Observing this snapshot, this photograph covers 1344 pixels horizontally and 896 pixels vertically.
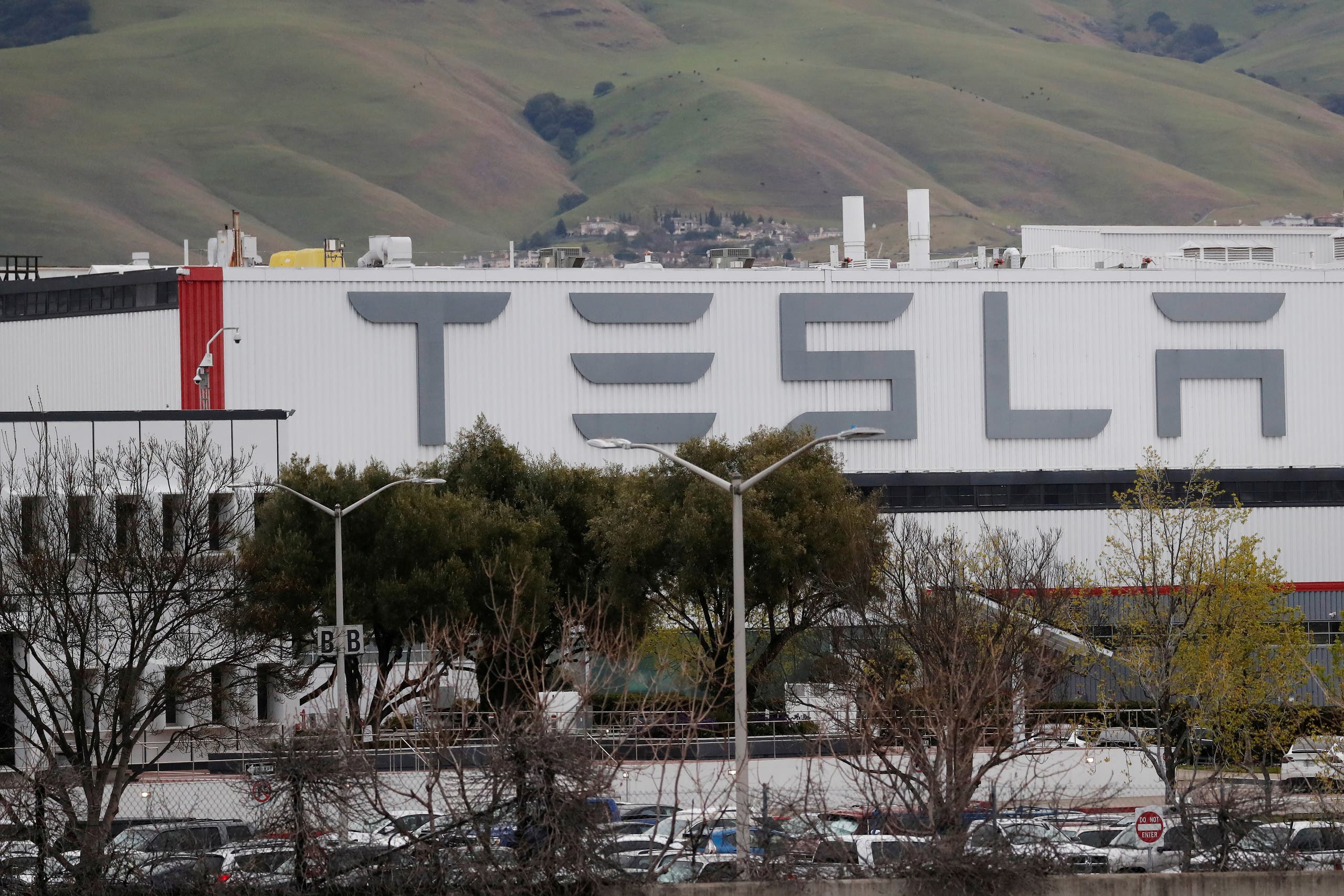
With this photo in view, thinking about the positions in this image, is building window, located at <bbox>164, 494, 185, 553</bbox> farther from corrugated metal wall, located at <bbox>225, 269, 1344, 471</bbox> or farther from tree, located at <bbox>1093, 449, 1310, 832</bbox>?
corrugated metal wall, located at <bbox>225, 269, 1344, 471</bbox>

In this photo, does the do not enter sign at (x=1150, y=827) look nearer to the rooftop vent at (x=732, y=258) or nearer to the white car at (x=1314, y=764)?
the white car at (x=1314, y=764)

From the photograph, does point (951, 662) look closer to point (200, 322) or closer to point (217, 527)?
point (217, 527)

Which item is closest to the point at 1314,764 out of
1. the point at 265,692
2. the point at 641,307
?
the point at 265,692

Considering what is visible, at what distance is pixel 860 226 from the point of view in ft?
251

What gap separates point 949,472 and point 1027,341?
270 inches

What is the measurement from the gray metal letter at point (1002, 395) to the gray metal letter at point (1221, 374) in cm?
441

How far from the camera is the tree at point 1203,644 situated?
40625 millimetres

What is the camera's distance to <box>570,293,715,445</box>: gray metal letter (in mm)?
68562

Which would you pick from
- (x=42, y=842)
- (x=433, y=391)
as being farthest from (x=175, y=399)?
(x=42, y=842)

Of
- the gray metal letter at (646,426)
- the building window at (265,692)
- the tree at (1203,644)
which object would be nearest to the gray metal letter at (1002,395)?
the gray metal letter at (646,426)

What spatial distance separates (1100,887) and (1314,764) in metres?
13.7

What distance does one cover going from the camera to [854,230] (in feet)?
251

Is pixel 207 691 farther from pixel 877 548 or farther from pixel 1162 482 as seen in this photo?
pixel 1162 482

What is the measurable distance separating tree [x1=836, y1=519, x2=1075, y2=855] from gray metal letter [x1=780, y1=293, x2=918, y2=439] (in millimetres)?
5816
